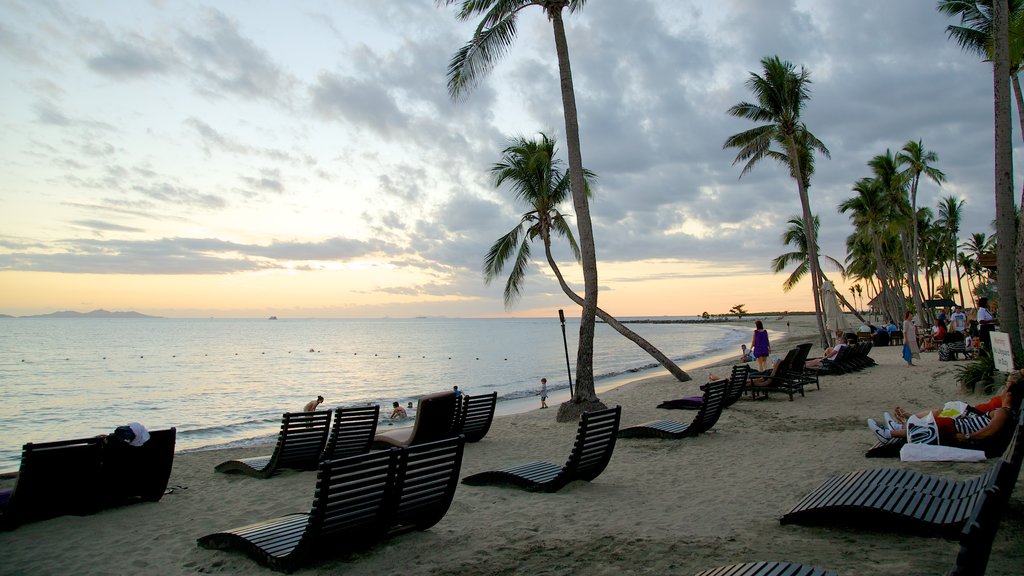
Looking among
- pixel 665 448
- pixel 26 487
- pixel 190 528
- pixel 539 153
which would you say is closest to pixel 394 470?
pixel 190 528

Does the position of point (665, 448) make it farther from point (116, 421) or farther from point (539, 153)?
point (116, 421)

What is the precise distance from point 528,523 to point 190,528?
3106mm

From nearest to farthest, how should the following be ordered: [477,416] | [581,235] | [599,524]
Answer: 1. [599,524]
2. [477,416]
3. [581,235]

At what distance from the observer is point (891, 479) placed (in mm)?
4941

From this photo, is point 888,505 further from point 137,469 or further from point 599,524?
point 137,469

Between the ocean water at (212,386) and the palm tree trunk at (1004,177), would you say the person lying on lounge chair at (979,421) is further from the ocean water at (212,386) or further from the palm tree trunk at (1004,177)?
the ocean water at (212,386)

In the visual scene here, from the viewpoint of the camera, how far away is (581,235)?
1304cm

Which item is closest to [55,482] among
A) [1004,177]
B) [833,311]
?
[1004,177]

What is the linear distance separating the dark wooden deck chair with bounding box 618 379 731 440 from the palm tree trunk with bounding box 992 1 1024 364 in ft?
19.0

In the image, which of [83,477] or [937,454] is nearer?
[83,477]

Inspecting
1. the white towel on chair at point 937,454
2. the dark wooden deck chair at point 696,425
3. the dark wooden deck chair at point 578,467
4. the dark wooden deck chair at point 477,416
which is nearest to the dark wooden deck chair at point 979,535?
the dark wooden deck chair at point 578,467

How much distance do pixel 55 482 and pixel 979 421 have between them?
9500mm

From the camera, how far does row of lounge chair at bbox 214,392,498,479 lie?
794 cm

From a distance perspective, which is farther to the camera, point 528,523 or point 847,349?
point 847,349
